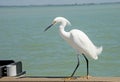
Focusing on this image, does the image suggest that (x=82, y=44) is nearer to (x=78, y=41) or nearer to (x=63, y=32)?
(x=78, y=41)

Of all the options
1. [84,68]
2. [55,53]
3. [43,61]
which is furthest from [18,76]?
[55,53]

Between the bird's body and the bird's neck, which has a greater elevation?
the bird's neck

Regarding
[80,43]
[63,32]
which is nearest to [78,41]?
[80,43]

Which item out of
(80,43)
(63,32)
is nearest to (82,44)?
(80,43)

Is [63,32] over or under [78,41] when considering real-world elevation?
over

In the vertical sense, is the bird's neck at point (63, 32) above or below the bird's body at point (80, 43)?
above

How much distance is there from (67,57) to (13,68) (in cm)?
1259

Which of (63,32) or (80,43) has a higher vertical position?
(63,32)

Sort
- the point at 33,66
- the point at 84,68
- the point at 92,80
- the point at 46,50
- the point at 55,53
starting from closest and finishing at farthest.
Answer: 1. the point at 92,80
2. the point at 84,68
3. the point at 33,66
4. the point at 55,53
5. the point at 46,50

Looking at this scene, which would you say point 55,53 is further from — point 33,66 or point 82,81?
point 82,81

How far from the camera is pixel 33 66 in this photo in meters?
17.5

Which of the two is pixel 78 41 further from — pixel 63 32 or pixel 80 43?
pixel 63 32

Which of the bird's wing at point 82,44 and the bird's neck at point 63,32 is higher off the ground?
the bird's neck at point 63,32

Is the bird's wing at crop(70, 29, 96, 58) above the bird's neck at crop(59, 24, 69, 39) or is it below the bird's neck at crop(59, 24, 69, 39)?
below
